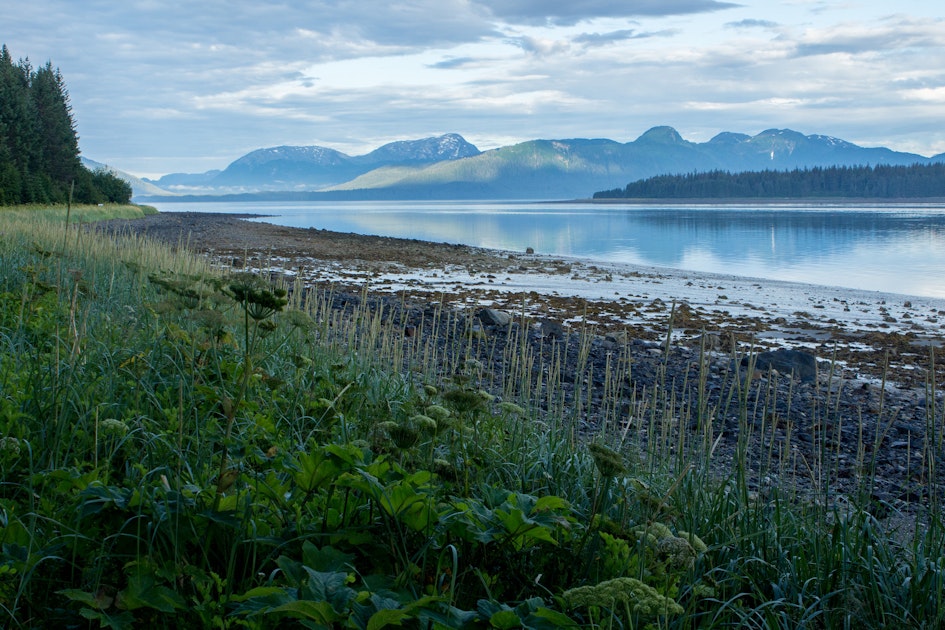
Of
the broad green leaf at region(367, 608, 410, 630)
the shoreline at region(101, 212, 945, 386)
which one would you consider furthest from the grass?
the shoreline at region(101, 212, 945, 386)

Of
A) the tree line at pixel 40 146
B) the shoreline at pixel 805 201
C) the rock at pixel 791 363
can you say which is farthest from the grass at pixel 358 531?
the shoreline at pixel 805 201

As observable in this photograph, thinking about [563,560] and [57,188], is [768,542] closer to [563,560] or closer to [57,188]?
[563,560]

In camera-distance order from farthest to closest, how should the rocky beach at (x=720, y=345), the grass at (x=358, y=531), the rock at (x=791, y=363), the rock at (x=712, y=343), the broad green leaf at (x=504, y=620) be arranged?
1. the rock at (x=712, y=343)
2. the rock at (x=791, y=363)
3. the rocky beach at (x=720, y=345)
4. the grass at (x=358, y=531)
5. the broad green leaf at (x=504, y=620)

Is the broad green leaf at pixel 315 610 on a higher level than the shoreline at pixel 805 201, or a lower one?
lower

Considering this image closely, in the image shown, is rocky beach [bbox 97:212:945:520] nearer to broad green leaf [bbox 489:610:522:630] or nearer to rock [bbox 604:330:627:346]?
rock [bbox 604:330:627:346]

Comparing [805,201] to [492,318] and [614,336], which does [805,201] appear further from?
[492,318]

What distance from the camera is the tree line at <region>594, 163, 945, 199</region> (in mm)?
136125

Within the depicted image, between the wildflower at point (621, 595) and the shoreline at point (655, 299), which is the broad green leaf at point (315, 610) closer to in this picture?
the wildflower at point (621, 595)

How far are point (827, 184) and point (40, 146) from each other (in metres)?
130

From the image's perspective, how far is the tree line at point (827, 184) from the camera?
447 feet

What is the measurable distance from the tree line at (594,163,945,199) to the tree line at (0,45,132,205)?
11404 cm

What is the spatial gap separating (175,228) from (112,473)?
4120 centimetres

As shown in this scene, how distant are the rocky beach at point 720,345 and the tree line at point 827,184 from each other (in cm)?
12711

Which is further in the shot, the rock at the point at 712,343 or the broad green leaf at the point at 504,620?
the rock at the point at 712,343
